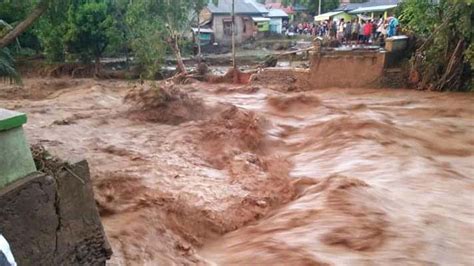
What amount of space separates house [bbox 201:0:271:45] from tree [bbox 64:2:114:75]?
1427cm

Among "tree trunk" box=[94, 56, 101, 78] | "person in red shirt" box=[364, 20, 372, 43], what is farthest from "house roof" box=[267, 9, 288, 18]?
"person in red shirt" box=[364, 20, 372, 43]

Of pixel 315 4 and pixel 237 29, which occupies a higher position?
pixel 315 4

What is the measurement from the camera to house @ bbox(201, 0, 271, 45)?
3709 cm

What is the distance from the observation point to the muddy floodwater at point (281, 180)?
492 cm

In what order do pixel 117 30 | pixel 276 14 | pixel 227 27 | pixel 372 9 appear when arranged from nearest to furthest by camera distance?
pixel 117 30
pixel 372 9
pixel 227 27
pixel 276 14

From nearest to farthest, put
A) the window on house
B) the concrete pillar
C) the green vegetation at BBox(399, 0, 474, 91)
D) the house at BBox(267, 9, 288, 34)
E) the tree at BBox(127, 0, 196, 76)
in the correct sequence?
the concrete pillar
the green vegetation at BBox(399, 0, 474, 91)
the tree at BBox(127, 0, 196, 76)
the window on house
the house at BBox(267, 9, 288, 34)

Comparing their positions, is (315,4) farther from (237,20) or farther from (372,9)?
(372,9)

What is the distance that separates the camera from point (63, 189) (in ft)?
10.4

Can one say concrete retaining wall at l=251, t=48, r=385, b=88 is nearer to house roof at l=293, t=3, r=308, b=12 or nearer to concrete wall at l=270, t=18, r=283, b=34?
concrete wall at l=270, t=18, r=283, b=34

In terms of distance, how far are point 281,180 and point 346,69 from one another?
390 inches

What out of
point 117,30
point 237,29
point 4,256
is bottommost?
point 237,29

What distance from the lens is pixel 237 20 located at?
127 feet

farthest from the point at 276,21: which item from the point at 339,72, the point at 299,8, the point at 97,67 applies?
the point at 339,72

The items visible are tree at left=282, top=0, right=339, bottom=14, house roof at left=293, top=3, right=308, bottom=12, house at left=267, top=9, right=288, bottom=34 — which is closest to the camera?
house at left=267, top=9, right=288, bottom=34
